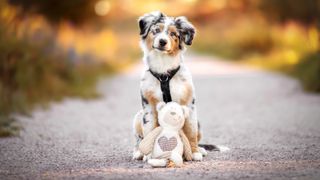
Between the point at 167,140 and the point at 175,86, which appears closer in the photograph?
the point at 167,140

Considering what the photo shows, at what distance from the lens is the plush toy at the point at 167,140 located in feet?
22.2

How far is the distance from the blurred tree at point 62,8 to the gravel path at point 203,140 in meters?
3.12

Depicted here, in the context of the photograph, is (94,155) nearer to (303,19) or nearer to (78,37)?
(78,37)

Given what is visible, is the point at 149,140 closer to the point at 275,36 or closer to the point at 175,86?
the point at 175,86

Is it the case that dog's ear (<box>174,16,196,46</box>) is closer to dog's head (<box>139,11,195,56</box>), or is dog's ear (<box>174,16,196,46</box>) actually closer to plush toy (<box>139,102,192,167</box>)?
dog's head (<box>139,11,195,56</box>)

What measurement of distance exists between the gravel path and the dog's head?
4.17 ft

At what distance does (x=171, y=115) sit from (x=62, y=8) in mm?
13373

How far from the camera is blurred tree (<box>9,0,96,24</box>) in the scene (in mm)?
17305

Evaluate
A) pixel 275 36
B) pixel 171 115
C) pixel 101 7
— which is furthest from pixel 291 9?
pixel 171 115

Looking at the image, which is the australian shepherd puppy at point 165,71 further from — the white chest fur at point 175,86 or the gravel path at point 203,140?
the gravel path at point 203,140

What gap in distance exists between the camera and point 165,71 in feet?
23.2

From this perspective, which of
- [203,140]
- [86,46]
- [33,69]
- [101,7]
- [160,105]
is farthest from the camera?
[101,7]

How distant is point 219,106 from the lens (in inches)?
532

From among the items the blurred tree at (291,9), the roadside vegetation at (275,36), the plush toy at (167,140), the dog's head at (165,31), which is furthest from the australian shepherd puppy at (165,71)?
the blurred tree at (291,9)
